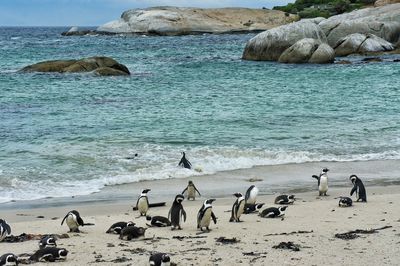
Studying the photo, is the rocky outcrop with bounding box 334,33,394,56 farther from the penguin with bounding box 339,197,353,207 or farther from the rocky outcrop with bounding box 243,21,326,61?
the penguin with bounding box 339,197,353,207

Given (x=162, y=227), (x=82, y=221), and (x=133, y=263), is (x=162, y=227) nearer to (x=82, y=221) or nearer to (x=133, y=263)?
(x=82, y=221)

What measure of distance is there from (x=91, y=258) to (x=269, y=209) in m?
A: 3.09

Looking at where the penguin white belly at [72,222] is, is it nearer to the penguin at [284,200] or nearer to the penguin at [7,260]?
the penguin at [7,260]

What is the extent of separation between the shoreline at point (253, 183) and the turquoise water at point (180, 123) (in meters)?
0.41

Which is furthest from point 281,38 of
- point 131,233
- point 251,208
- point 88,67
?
point 131,233

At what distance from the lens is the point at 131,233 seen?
346 inches

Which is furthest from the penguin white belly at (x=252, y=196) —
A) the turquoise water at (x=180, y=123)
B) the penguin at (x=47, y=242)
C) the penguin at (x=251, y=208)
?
the penguin at (x=47, y=242)

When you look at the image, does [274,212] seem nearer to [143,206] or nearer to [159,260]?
[143,206]

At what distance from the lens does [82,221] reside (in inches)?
372

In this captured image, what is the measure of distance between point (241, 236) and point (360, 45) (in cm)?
3775

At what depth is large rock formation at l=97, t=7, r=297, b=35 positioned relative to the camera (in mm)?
94312

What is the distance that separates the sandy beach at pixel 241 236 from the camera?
7.71 metres

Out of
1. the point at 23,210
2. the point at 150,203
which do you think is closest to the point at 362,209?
the point at 150,203

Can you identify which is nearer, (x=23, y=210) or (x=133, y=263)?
(x=133, y=263)
